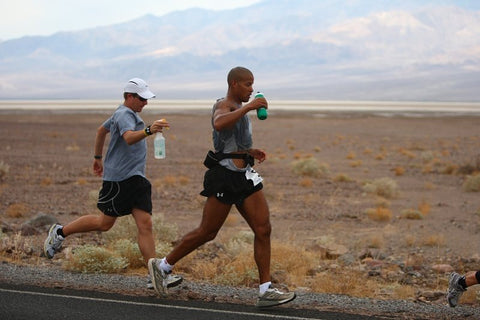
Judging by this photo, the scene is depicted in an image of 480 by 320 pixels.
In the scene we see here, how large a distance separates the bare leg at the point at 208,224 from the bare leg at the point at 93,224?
757 millimetres

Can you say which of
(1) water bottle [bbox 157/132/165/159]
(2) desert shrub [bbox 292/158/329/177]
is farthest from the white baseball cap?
(2) desert shrub [bbox 292/158/329/177]

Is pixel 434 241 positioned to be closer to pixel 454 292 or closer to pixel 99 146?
pixel 454 292

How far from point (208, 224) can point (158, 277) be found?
68 cm

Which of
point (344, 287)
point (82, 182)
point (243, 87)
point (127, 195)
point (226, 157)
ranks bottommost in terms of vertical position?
point (82, 182)

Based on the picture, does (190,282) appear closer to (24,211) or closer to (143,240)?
(143,240)

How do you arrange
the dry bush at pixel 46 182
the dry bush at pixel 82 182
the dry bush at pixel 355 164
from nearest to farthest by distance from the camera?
the dry bush at pixel 46 182
the dry bush at pixel 82 182
the dry bush at pixel 355 164

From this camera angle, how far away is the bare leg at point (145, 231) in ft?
23.1

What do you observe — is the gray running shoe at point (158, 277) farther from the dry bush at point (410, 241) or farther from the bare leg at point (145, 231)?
the dry bush at point (410, 241)

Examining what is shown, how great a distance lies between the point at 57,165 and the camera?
28609mm

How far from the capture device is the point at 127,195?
7.07 metres

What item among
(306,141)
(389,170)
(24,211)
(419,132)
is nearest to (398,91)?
(419,132)

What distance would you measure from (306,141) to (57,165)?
20747mm

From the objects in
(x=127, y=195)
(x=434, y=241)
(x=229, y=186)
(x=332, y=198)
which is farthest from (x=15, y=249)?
(x=332, y=198)

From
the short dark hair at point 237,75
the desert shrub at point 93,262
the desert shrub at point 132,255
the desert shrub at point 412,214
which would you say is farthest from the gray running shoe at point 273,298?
the desert shrub at point 412,214
